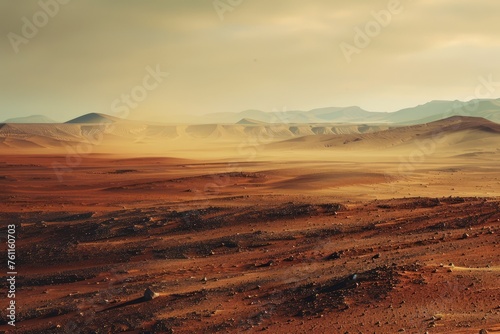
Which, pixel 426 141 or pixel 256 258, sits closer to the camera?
pixel 256 258

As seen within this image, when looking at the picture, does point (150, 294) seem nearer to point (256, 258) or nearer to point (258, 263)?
point (258, 263)

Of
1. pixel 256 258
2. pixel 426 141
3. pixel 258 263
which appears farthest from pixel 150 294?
pixel 426 141

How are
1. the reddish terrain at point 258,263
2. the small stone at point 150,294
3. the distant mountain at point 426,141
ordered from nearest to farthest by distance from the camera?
1. the reddish terrain at point 258,263
2. the small stone at point 150,294
3. the distant mountain at point 426,141

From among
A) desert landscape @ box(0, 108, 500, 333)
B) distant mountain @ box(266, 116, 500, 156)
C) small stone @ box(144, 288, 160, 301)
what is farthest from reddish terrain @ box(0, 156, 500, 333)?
distant mountain @ box(266, 116, 500, 156)

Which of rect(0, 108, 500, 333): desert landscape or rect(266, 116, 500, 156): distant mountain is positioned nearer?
rect(0, 108, 500, 333): desert landscape

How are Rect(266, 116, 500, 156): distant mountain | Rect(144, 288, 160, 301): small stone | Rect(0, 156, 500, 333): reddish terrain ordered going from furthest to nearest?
1. Rect(266, 116, 500, 156): distant mountain
2. Rect(144, 288, 160, 301): small stone
3. Rect(0, 156, 500, 333): reddish terrain

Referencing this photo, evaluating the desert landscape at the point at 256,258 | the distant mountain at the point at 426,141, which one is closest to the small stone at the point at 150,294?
the desert landscape at the point at 256,258

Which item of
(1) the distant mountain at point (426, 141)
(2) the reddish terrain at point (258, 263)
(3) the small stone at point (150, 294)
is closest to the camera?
(2) the reddish terrain at point (258, 263)

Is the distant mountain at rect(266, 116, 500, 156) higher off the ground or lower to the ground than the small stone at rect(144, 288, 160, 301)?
higher

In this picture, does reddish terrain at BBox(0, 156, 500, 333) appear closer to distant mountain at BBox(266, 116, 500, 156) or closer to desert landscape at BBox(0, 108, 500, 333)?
desert landscape at BBox(0, 108, 500, 333)

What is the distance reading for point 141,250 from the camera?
15.5 meters

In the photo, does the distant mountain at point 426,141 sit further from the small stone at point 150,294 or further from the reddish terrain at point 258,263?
the small stone at point 150,294

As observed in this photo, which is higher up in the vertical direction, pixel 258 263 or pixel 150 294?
pixel 150 294

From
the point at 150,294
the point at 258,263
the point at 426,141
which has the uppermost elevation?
the point at 426,141
